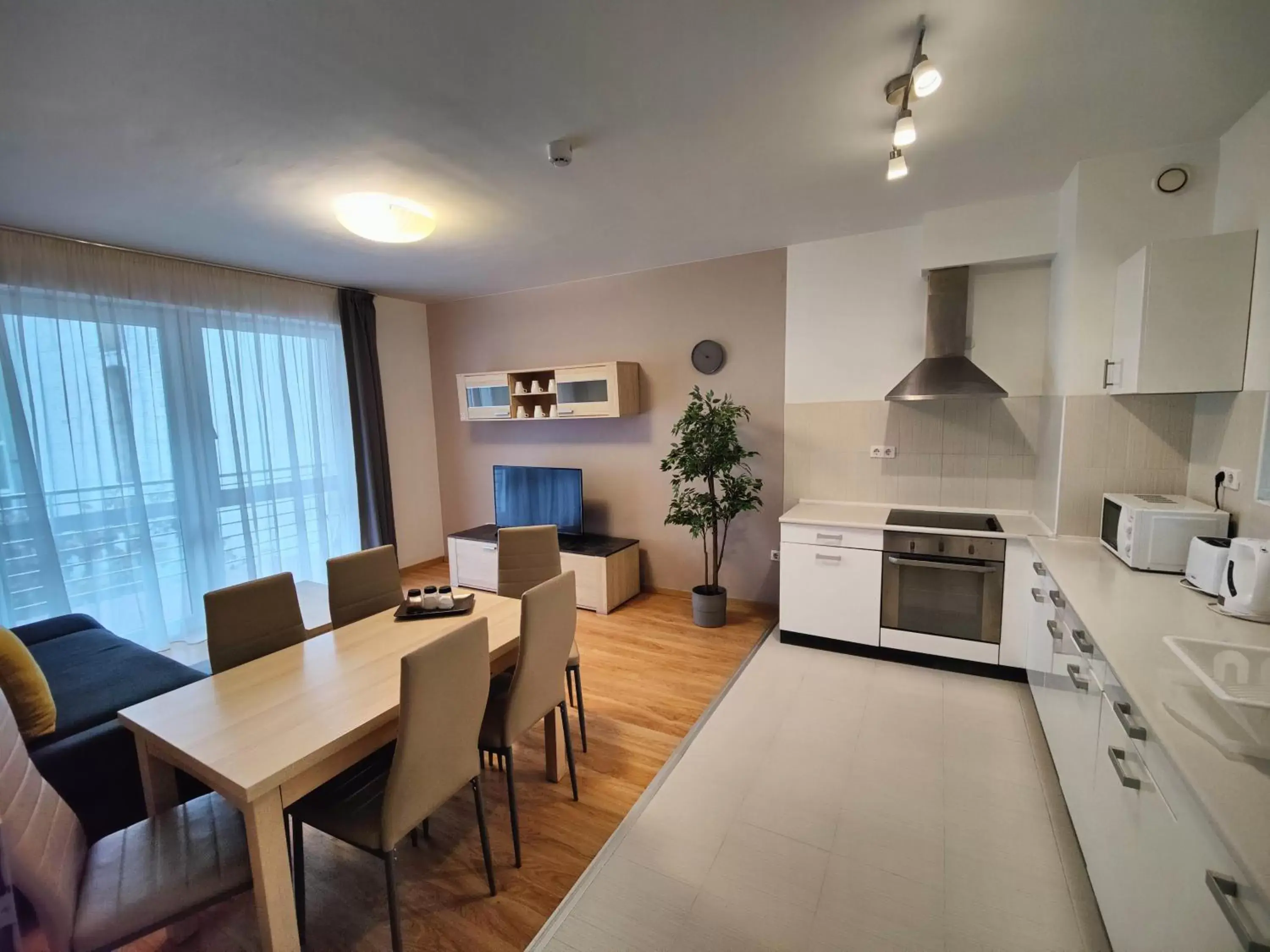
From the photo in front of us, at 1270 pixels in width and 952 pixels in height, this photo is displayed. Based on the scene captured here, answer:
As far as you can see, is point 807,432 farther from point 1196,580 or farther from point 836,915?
point 836,915

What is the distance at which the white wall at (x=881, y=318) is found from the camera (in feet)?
10.0

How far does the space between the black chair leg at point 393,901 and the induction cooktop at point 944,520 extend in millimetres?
2741

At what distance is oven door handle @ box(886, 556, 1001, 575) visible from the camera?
2764 mm

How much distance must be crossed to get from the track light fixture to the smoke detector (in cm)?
119

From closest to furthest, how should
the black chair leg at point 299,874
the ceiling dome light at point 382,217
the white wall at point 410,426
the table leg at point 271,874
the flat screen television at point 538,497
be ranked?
the table leg at point 271,874
the black chair leg at point 299,874
the ceiling dome light at point 382,217
the flat screen television at point 538,497
the white wall at point 410,426

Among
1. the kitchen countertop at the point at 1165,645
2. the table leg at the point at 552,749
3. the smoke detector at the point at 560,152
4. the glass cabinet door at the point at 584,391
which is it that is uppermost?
the smoke detector at the point at 560,152

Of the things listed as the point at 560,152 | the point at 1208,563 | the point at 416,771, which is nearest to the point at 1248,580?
the point at 1208,563

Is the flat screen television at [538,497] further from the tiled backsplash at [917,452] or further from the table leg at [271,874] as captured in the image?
the table leg at [271,874]

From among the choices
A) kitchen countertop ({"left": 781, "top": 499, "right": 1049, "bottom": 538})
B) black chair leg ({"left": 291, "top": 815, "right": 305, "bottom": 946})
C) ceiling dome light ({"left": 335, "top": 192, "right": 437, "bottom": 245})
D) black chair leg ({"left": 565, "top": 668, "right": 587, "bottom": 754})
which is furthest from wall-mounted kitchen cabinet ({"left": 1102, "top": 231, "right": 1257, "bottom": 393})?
black chair leg ({"left": 291, "top": 815, "right": 305, "bottom": 946})

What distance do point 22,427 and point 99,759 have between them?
235 cm

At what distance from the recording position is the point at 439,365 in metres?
5.42

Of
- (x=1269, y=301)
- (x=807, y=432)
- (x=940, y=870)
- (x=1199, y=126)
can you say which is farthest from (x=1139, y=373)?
(x=940, y=870)

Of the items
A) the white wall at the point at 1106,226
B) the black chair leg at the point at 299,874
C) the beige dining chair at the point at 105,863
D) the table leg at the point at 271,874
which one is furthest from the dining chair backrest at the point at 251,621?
the white wall at the point at 1106,226

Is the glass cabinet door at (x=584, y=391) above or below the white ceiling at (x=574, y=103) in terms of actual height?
below
